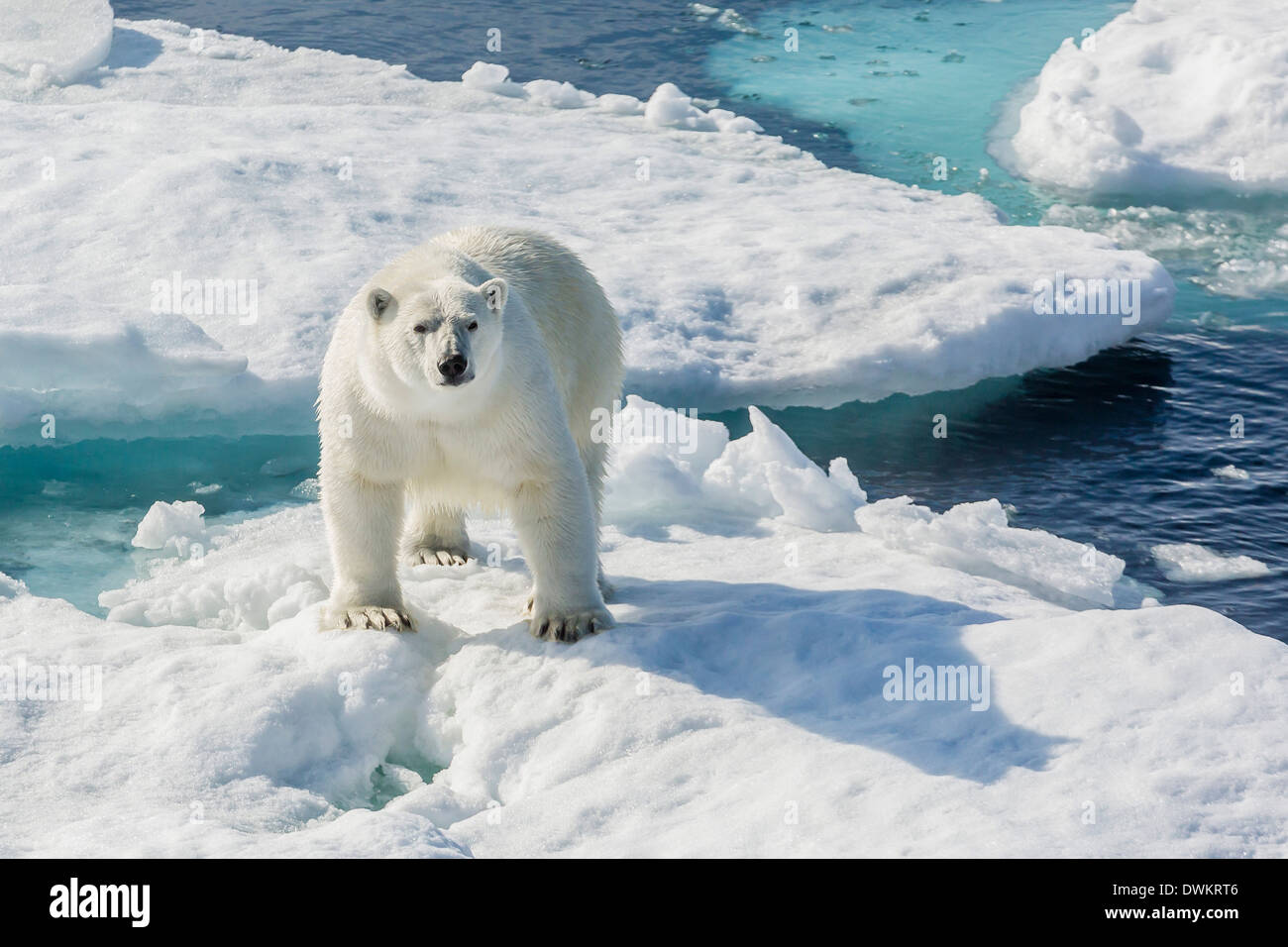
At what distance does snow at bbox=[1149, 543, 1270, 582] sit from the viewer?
6.79 m

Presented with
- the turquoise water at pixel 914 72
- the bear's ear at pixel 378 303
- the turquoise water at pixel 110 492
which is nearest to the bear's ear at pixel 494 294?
the bear's ear at pixel 378 303

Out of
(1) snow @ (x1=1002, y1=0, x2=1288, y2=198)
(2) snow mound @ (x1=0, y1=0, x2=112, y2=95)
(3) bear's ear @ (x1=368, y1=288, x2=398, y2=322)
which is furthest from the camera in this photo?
(2) snow mound @ (x1=0, y1=0, x2=112, y2=95)

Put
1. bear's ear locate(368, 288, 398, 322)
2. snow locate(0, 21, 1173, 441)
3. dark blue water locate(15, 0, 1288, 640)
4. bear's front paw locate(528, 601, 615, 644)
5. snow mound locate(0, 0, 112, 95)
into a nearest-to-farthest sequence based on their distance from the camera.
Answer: bear's ear locate(368, 288, 398, 322), bear's front paw locate(528, 601, 615, 644), dark blue water locate(15, 0, 1288, 640), snow locate(0, 21, 1173, 441), snow mound locate(0, 0, 112, 95)

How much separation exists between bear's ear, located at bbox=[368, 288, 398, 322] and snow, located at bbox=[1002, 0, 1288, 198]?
911cm

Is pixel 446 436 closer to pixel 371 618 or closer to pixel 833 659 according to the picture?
pixel 371 618

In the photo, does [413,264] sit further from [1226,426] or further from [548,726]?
[1226,426]

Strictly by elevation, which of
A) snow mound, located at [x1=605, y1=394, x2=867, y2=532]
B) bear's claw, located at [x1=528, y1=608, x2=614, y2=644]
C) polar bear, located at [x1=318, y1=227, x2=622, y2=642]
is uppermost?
polar bear, located at [x1=318, y1=227, x2=622, y2=642]

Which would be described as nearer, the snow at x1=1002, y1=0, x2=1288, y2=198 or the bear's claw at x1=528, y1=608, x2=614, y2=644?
the bear's claw at x1=528, y1=608, x2=614, y2=644

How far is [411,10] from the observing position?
58.5 feet

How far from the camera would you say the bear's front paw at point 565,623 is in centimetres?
494

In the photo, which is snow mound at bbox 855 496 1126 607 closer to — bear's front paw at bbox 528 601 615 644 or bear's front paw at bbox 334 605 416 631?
bear's front paw at bbox 528 601 615 644

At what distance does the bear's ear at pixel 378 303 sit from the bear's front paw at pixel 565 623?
118 centimetres

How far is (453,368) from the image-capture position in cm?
430

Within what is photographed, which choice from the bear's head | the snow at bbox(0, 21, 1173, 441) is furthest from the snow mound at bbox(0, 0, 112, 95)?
the bear's head
